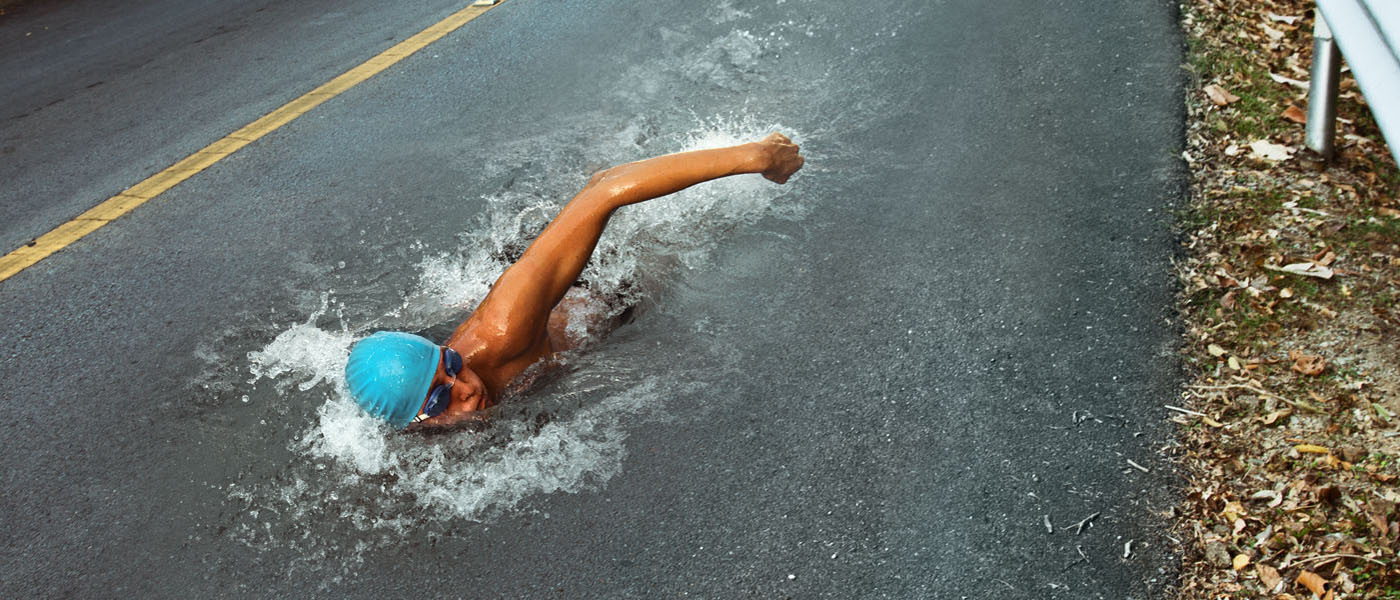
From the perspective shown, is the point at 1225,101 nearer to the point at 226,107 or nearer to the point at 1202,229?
the point at 1202,229

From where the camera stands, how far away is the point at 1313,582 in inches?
112

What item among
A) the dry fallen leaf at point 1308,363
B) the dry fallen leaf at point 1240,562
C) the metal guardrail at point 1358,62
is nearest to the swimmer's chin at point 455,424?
the dry fallen leaf at point 1240,562

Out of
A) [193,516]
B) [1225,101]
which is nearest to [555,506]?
[193,516]

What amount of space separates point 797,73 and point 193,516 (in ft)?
12.6

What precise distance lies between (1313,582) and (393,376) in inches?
108

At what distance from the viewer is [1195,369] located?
3639 millimetres

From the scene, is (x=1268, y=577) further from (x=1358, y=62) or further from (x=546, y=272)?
(x=546, y=272)

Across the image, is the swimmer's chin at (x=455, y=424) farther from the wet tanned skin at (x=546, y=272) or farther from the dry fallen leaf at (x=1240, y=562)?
the dry fallen leaf at (x=1240, y=562)

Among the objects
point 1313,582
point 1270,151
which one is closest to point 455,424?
point 1313,582

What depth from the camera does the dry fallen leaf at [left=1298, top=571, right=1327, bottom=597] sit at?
281 centimetres

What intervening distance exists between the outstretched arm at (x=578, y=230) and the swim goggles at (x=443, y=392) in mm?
194

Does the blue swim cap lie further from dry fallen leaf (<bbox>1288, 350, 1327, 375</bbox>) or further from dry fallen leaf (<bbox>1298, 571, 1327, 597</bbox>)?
dry fallen leaf (<bbox>1288, 350, 1327, 375</bbox>)

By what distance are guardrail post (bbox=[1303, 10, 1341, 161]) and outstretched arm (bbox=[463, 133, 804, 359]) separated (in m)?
2.19

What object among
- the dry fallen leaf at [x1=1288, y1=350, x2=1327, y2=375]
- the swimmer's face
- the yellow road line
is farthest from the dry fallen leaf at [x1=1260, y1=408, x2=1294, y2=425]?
the yellow road line
